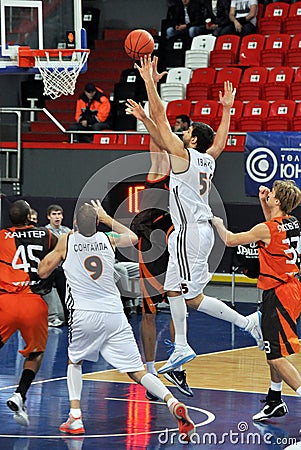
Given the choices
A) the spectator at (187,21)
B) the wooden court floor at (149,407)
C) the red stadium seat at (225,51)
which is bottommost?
the wooden court floor at (149,407)

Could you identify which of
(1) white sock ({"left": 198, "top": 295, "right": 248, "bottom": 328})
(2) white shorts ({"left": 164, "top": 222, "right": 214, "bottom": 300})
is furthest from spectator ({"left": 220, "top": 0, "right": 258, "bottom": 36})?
(1) white sock ({"left": 198, "top": 295, "right": 248, "bottom": 328})

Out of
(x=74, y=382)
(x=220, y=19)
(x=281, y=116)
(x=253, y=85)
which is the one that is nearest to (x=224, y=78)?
(x=253, y=85)

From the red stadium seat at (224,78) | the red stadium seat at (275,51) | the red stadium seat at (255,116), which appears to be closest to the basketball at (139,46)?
the red stadium seat at (255,116)

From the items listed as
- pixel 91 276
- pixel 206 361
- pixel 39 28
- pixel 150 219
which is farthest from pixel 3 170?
pixel 91 276

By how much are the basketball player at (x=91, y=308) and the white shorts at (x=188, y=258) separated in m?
0.95

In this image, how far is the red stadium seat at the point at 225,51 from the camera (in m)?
17.5

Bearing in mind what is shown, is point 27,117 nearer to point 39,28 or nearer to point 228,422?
point 39,28

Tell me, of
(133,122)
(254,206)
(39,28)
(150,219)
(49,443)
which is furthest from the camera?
(133,122)

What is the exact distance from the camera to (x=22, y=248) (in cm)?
784

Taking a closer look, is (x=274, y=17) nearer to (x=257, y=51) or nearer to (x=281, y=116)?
(x=257, y=51)

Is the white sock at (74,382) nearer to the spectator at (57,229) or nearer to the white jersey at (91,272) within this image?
the white jersey at (91,272)

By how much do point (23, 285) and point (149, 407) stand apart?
159 centimetres

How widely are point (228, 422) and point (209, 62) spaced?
1086 centimetres

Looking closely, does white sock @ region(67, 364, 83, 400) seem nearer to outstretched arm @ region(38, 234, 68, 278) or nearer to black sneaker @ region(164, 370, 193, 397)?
outstretched arm @ region(38, 234, 68, 278)
